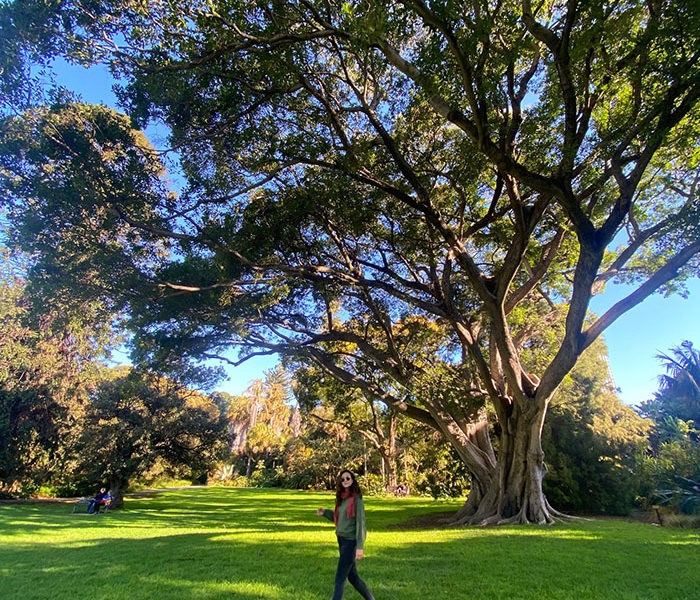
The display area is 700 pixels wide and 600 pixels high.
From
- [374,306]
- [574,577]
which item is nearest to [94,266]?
[374,306]

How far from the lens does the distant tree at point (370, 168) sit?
253 inches

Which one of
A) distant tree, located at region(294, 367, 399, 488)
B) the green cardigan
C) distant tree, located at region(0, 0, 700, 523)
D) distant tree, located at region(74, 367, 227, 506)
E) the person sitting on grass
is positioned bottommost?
the person sitting on grass

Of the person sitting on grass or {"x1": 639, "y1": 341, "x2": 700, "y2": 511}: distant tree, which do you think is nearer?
{"x1": 639, "y1": 341, "x2": 700, "y2": 511}: distant tree

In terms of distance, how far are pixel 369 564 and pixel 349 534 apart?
2.53 metres

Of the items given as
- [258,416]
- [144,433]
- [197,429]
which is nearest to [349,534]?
[144,433]

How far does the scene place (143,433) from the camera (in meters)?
18.8

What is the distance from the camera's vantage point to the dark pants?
398cm

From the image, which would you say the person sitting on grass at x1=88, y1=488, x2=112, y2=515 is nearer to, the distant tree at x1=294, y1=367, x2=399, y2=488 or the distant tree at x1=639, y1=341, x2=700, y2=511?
the distant tree at x1=294, y1=367, x2=399, y2=488

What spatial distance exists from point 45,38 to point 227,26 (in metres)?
2.71

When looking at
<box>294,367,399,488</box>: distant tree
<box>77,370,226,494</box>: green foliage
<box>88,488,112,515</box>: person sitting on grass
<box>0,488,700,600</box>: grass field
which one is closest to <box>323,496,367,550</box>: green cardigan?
<box>0,488,700,600</box>: grass field

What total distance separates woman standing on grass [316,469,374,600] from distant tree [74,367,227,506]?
14.2 metres

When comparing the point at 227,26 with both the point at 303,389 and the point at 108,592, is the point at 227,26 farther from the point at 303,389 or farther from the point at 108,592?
the point at 303,389

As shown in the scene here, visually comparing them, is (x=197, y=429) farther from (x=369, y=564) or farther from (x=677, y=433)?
(x=677, y=433)

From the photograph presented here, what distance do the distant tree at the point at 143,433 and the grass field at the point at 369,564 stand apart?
7.65 meters
